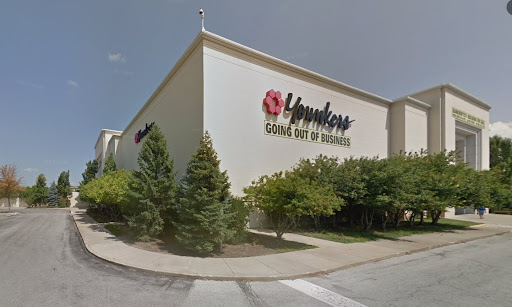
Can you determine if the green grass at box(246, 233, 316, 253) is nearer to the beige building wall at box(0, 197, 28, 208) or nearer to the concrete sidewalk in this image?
the concrete sidewalk

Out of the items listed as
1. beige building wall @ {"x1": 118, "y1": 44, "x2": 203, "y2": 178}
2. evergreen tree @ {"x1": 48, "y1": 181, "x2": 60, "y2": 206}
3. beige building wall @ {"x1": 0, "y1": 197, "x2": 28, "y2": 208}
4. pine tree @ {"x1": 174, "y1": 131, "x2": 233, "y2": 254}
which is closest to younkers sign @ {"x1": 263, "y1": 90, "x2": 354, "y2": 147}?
beige building wall @ {"x1": 118, "y1": 44, "x2": 203, "y2": 178}

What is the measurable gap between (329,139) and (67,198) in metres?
47.8

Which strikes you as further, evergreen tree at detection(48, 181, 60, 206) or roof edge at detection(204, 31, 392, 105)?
evergreen tree at detection(48, 181, 60, 206)

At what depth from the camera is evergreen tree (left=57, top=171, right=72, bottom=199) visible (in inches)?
1737

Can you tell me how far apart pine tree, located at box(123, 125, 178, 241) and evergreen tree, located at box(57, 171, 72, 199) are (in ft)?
143

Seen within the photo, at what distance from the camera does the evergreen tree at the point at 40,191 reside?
44.0m

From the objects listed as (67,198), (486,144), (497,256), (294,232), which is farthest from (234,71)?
(67,198)

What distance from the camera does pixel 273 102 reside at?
589 inches

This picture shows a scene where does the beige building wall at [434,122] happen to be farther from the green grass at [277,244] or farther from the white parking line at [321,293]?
the white parking line at [321,293]

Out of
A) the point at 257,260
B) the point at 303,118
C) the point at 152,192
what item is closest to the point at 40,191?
the point at 152,192

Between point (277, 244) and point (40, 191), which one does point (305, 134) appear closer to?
point (277, 244)

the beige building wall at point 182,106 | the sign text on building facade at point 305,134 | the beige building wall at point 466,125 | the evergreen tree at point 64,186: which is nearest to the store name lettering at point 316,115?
the sign text on building facade at point 305,134

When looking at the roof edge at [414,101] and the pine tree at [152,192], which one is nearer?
the pine tree at [152,192]

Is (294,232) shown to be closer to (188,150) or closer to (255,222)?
(255,222)
